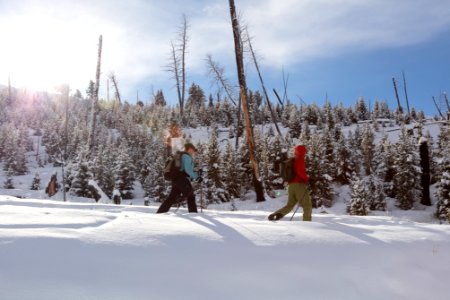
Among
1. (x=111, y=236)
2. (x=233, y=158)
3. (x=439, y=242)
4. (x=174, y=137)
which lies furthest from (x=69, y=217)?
(x=233, y=158)

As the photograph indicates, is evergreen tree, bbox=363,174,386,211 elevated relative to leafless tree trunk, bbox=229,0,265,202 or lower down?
lower down

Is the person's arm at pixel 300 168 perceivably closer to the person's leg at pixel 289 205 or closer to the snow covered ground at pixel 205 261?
the person's leg at pixel 289 205

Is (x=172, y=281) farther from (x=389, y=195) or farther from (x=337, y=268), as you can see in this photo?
(x=389, y=195)

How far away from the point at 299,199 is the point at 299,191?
0.14 meters

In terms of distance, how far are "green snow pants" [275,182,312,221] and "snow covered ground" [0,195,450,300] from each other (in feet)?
6.99

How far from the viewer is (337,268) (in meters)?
3.10

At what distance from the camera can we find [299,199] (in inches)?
248

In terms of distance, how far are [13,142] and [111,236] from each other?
170 ft

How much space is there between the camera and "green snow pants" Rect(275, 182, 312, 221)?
6246 mm

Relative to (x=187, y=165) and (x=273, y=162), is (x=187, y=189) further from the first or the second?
(x=273, y=162)

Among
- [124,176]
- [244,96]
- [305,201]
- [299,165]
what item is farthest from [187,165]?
[124,176]

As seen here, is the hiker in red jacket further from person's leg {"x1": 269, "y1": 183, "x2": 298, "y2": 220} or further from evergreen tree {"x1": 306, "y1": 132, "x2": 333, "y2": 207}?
evergreen tree {"x1": 306, "y1": 132, "x2": 333, "y2": 207}

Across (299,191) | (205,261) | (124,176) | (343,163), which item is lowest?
(205,261)

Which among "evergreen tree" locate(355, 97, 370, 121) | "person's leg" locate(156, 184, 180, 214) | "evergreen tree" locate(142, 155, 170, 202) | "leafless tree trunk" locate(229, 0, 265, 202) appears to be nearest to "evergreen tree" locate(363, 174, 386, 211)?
"evergreen tree" locate(142, 155, 170, 202)
